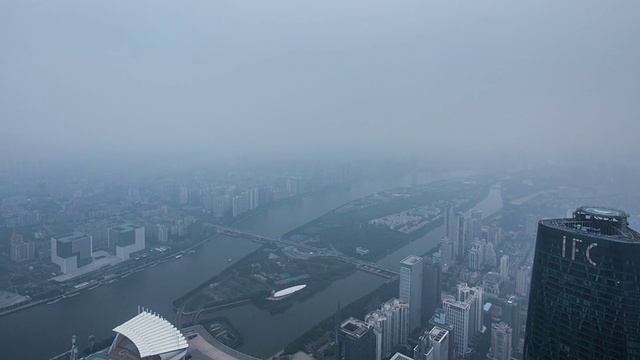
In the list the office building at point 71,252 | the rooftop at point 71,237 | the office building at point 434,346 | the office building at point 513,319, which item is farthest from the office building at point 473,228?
the rooftop at point 71,237

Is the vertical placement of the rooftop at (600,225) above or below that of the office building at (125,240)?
above

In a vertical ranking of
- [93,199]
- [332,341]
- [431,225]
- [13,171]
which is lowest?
[332,341]

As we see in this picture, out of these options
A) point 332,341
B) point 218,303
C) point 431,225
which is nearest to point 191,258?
point 218,303

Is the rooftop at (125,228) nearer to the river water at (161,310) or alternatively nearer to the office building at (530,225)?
the river water at (161,310)

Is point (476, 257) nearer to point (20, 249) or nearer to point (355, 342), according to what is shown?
point (355, 342)

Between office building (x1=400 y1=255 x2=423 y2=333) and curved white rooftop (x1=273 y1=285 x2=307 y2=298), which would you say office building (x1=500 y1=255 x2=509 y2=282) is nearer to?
office building (x1=400 y1=255 x2=423 y2=333)

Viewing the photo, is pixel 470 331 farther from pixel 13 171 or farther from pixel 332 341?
pixel 13 171
